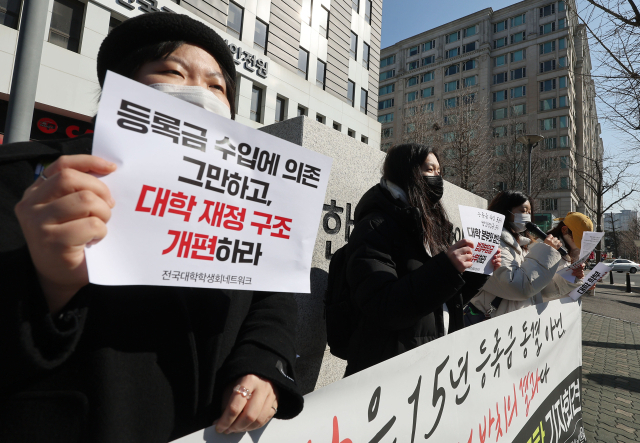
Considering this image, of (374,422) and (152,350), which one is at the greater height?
(152,350)

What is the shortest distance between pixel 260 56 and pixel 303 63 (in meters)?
3.22

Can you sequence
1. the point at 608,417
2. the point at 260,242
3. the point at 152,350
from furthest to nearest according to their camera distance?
the point at 608,417, the point at 260,242, the point at 152,350

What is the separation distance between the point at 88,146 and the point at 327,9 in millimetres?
20657

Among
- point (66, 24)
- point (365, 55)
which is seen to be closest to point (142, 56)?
point (66, 24)

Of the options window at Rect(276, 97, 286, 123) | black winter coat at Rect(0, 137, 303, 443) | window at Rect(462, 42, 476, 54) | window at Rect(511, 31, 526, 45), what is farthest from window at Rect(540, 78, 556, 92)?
→ black winter coat at Rect(0, 137, 303, 443)

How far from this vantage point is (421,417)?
1.41 metres

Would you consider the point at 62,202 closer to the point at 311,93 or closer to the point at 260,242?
the point at 260,242

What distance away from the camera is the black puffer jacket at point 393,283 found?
1.46 meters

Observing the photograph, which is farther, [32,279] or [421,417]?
[421,417]

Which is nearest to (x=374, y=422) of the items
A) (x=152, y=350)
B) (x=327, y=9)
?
(x=152, y=350)

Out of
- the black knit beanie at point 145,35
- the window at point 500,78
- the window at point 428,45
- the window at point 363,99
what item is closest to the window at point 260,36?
the window at point 363,99

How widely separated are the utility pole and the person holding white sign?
6.13 feet

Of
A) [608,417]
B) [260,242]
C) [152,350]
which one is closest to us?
[152,350]

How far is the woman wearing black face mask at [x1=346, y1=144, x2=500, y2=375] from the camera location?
1.47 meters
